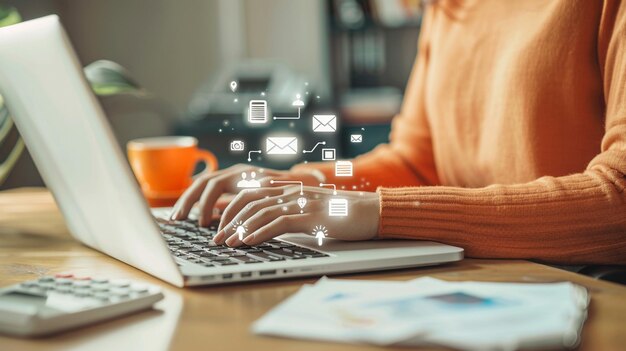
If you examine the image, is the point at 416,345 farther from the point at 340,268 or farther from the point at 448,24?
the point at 448,24

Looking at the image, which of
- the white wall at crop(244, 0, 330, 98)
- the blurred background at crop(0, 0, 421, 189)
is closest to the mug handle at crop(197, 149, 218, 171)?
the blurred background at crop(0, 0, 421, 189)

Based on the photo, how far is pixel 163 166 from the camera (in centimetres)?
115

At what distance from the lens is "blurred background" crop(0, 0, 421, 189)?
120 inches

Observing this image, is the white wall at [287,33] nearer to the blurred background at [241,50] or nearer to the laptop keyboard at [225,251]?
the blurred background at [241,50]

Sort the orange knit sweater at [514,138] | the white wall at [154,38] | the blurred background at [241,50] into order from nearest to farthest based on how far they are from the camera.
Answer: the orange knit sweater at [514,138] → the blurred background at [241,50] → the white wall at [154,38]

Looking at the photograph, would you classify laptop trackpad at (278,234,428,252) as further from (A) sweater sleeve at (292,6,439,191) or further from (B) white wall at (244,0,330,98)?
(B) white wall at (244,0,330,98)

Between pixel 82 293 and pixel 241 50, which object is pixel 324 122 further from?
pixel 241 50

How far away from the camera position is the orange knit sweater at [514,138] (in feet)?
2.54

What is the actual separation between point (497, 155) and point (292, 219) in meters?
0.49

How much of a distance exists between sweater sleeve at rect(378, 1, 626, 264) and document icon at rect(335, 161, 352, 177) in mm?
347

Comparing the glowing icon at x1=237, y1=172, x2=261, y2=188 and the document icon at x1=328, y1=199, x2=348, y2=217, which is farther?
the glowing icon at x1=237, y1=172, x2=261, y2=188

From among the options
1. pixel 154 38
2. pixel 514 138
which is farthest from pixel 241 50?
pixel 514 138

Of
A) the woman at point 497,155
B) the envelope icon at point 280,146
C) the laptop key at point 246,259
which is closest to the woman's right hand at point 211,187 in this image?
the woman at point 497,155

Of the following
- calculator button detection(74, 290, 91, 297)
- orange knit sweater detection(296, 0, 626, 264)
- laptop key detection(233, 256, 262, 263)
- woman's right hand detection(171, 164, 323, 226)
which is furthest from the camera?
woman's right hand detection(171, 164, 323, 226)
